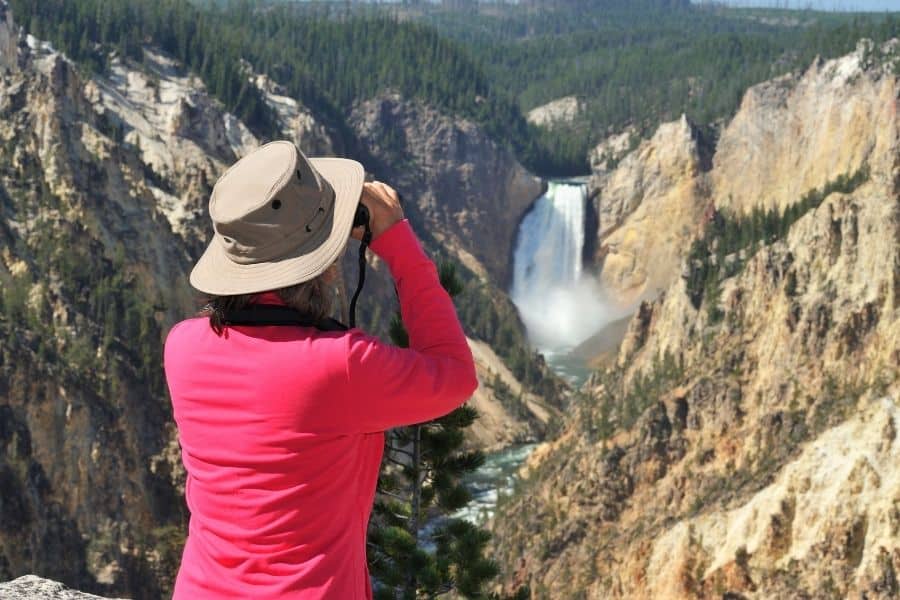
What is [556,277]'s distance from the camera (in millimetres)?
83562

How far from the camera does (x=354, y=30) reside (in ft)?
348

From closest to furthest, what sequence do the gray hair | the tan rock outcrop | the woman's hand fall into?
the gray hair → the woman's hand → the tan rock outcrop

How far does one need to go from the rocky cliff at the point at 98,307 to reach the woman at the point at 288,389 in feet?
85.0

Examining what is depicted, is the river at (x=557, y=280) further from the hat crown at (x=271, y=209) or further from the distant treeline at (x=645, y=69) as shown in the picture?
the hat crown at (x=271, y=209)

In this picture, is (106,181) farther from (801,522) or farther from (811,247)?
(801,522)

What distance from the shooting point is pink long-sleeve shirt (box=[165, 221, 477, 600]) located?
11.1ft

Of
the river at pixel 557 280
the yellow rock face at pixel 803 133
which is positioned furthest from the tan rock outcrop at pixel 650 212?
the yellow rock face at pixel 803 133

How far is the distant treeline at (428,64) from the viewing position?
7200 centimetres

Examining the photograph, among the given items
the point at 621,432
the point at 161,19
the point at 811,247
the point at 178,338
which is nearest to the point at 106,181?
the point at 621,432

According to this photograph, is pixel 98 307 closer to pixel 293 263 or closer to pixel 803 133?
pixel 293 263

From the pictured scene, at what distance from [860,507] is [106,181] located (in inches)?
1284

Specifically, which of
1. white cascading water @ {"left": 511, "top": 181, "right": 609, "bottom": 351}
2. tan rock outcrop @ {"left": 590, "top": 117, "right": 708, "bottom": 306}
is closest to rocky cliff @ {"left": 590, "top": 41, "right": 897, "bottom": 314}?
tan rock outcrop @ {"left": 590, "top": 117, "right": 708, "bottom": 306}

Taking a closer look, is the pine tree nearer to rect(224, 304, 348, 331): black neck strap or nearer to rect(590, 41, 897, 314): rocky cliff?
rect(224, 304, 348, 331): black neck strap

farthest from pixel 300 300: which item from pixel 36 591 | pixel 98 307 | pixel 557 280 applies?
pixel 557 280
